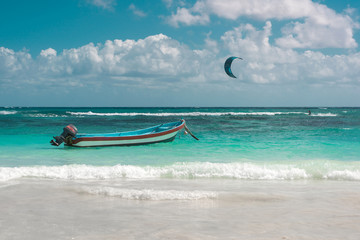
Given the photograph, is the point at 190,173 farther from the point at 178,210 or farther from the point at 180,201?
the point at 178,210

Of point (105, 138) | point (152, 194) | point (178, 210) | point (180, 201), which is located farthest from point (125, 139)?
point (178, 210)

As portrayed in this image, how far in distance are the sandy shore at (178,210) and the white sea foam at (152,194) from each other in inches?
0.8

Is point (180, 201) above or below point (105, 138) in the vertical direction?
below

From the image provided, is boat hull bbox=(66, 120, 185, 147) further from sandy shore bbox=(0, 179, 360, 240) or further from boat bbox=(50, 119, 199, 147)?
sandy shore bbox=(0, 179, 360, 240)

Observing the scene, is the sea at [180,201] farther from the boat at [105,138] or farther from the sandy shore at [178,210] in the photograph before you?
the boat at [105,138]

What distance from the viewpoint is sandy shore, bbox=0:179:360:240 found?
183 inches

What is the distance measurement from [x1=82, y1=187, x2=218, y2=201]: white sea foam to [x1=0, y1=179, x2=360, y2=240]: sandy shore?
0.8 inches

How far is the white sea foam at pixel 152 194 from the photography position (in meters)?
6.61

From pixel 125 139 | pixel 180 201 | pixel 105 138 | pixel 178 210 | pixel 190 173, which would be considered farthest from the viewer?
pixel 125 139

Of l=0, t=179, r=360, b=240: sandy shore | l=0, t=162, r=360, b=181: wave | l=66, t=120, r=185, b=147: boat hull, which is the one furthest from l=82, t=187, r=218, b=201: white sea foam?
l=66, t=120, r=185, b=147: boat hull

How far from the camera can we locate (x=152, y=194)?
22.1 feet

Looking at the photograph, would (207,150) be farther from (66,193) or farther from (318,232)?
(318,232)

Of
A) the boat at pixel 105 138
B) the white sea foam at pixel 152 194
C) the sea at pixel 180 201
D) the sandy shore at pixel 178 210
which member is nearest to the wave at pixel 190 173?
the sea at pixel 180 201

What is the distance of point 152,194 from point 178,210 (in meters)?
1.09
